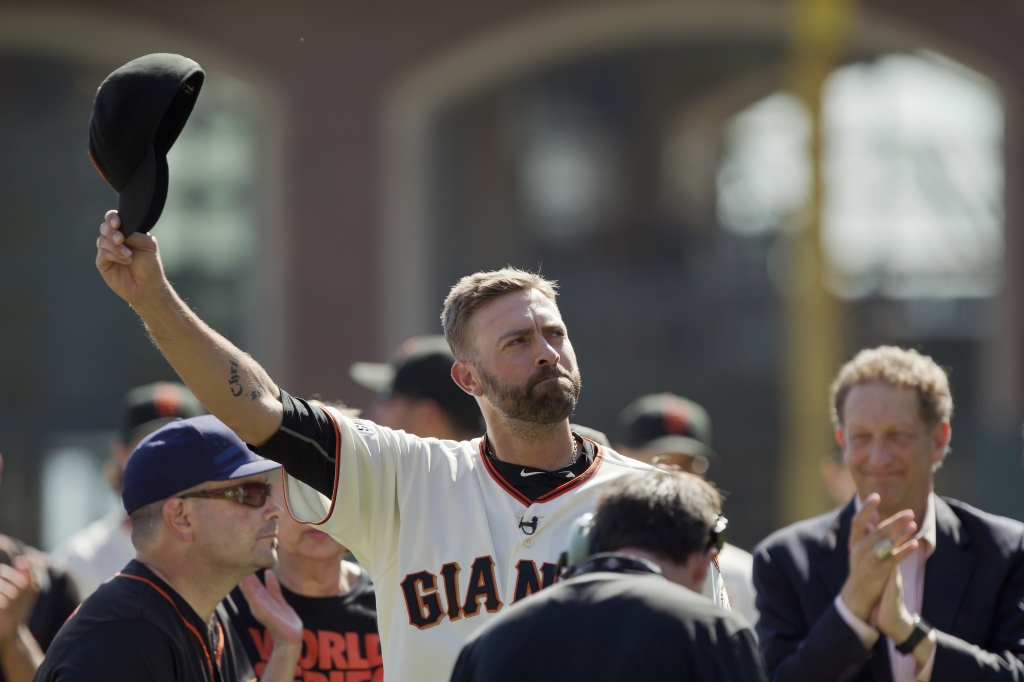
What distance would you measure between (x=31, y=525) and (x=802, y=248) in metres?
10.3

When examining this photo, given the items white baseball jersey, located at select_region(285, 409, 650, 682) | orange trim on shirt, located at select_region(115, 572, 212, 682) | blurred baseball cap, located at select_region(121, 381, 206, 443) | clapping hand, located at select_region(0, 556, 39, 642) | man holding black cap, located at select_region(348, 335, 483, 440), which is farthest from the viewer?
blurred baseball cap, located at select_region(121, 381, 206, 443)

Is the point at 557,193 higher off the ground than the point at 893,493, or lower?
higher

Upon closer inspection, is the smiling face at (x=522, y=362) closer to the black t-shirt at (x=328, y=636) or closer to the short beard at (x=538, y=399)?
the short beard at (x=538, y=399)

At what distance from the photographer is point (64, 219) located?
56.5ft

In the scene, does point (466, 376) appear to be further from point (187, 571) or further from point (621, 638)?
point (621, 638)

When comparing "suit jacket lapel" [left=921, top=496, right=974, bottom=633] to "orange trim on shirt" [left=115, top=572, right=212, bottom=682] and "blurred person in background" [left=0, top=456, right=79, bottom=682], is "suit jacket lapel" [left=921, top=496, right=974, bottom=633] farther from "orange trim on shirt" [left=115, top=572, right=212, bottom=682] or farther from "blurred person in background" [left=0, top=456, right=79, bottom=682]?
"blurred person in background" [left=0, top=456, right=79, bottom=682]

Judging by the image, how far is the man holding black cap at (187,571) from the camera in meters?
3.21

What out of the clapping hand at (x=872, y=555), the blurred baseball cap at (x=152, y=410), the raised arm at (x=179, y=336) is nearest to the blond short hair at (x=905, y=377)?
the clapping hand at (x=872, y=555)

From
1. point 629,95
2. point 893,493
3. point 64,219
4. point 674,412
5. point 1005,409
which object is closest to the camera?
point 893,493

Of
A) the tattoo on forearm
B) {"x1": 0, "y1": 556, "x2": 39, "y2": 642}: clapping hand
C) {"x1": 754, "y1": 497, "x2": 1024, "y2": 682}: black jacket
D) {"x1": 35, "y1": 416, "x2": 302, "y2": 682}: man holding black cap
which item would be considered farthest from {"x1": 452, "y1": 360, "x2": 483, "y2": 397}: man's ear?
{"x1": 0, "y1": 556, "x2": 39, "y2": 642}: clapping hand

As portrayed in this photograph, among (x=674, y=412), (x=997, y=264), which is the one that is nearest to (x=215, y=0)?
(x=997, y=264)

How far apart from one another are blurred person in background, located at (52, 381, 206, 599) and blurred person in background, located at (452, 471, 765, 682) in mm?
3320

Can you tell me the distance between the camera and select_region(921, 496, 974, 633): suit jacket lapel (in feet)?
12.8

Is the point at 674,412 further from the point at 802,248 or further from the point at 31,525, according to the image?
the point at 31,525
